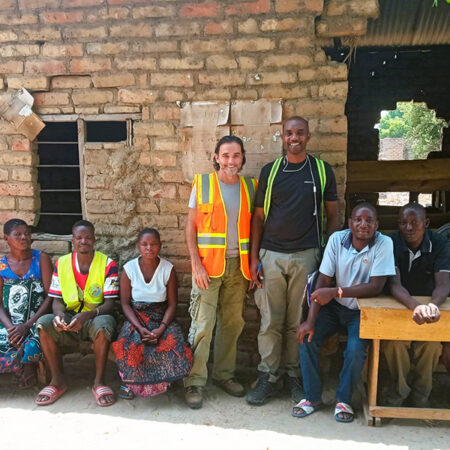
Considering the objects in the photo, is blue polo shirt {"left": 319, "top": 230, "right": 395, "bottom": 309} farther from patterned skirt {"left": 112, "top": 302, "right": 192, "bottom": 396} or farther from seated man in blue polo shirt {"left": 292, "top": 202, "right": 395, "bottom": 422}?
patterned skirt {"left": 112, "top": 302, "right": 192, "bottom": 396}

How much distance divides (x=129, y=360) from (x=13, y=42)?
9.45 ft

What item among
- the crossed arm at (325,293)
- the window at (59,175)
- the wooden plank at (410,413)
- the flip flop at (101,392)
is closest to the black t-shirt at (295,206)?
the crossed arm at (325,293)

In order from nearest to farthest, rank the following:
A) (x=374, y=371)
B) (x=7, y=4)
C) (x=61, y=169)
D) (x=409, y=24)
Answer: (x=374, y=371)
(x=7, y=4)
(x=409, y=24)
(x=61, y=169)

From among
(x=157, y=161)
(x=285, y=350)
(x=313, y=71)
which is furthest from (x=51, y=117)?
(x=285, y=350)

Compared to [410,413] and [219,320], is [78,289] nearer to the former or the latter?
[219,320]

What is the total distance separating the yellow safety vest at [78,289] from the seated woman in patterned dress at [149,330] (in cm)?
21

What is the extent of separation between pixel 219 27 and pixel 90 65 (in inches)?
44.8

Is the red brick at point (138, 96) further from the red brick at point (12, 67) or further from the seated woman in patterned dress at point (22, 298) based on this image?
the seated woman in patterned dress at point (22, 298)

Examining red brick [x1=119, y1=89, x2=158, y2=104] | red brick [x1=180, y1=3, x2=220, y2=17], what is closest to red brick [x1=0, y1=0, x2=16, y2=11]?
red brick [x1=119, y1=89, x2=158, y2=104]

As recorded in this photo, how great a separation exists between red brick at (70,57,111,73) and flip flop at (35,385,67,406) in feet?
8.48

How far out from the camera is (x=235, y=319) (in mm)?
3502

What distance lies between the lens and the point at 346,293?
10.1 feet

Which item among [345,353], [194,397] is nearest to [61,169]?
[194,397]

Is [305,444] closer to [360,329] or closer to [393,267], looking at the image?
[360,329]
